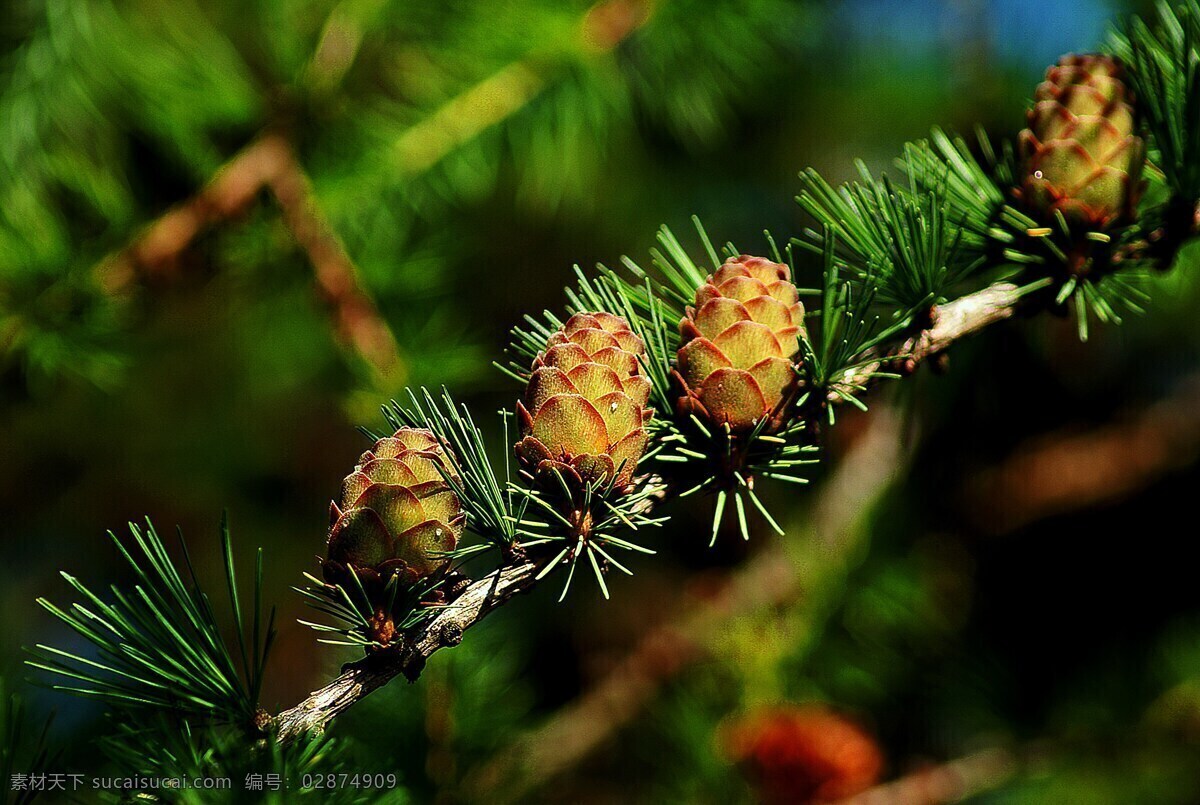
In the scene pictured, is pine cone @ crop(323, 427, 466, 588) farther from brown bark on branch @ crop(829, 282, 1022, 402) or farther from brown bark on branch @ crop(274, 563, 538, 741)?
brown bark on branch @ crop(829, 282, 1022, 402)

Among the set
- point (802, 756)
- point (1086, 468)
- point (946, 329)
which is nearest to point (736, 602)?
point (802, 756)

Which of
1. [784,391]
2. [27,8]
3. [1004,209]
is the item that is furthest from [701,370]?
[27,8]

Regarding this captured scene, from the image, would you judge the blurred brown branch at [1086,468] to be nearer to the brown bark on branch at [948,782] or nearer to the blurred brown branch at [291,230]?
the brown bark on branch at [948,782]

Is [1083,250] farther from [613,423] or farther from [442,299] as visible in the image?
[442,299]

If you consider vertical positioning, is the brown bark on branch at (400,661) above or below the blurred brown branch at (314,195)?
below

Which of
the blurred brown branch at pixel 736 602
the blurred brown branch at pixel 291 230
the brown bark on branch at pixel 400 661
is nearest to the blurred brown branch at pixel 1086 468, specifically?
the blurred brown branch at pixel 736 602

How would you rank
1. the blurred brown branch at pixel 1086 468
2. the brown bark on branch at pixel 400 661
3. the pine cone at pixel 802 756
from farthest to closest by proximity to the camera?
the blurred brown branch at pixel 1086 468, the pine cone at pixel 802 756, the brown bark on branch at pixel 400 661
